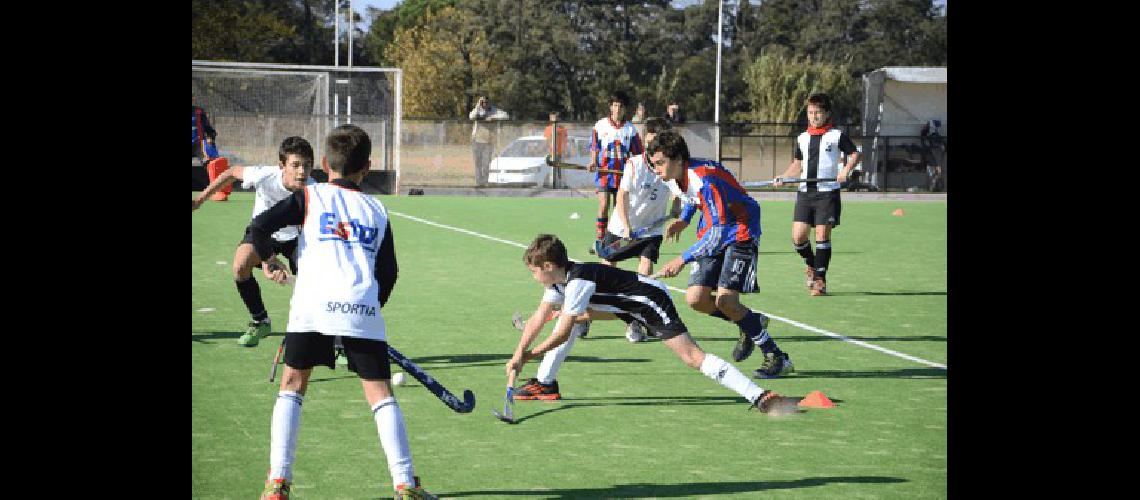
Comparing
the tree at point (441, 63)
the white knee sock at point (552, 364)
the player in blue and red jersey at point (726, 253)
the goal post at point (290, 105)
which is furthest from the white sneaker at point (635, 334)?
the tree at point (441, 63)

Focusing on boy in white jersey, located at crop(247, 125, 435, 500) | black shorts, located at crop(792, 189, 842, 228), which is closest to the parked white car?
black shorts, located at crop(792, 189, 842, 228)

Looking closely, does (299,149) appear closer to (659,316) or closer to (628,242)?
(659,316)

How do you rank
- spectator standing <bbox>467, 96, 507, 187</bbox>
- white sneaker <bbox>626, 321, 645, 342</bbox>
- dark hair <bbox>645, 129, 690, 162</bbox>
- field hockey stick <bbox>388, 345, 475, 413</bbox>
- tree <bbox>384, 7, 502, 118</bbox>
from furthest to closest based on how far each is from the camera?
tree <bbox>384, 7, 502, 118</bbox>, spectator standing <bbox>467, 96, 507, 187</bbox>, white sneaker <bbox>626, 321, 645, 342</bbox>, dark hair <bbox>645, 129, 690, 162</bbox>, field hockey stick <bbox>388, 345, 475, 413</bbox>

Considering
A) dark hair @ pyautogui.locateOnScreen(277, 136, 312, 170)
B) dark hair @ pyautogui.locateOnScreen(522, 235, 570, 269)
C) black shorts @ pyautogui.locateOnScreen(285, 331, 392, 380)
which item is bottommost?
black shorts @ pyautogui.locateOnScreen(285, 331, 392, 380)

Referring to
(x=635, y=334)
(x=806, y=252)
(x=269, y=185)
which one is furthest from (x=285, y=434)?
(x=806, y=252)

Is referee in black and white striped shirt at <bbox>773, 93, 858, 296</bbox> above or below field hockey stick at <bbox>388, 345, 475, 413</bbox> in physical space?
above

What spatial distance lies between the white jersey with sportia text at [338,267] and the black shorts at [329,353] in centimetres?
3

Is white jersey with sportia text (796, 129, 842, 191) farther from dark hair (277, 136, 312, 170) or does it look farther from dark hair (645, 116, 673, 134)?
dark hair (277, 136, 312, 170)

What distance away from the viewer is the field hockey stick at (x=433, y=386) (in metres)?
6.08

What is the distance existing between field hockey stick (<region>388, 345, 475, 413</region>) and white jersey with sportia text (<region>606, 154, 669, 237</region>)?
566cm

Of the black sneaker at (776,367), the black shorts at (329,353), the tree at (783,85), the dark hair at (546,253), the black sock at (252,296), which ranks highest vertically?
the tree at (783,85)

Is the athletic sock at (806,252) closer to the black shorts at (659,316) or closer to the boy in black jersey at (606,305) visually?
the boy in black jersey at (606,305)

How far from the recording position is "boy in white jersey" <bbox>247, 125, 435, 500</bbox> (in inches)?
211
